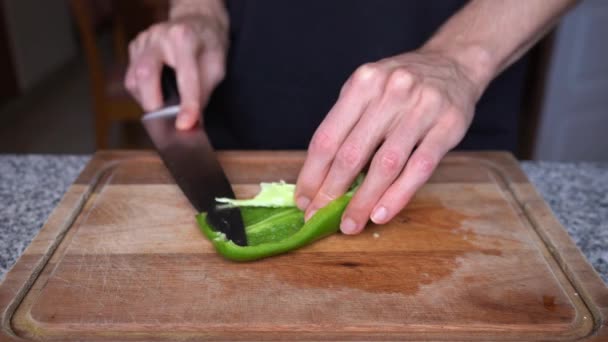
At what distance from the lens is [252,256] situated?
2.72 feet

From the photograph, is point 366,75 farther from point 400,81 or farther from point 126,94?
point 126,94

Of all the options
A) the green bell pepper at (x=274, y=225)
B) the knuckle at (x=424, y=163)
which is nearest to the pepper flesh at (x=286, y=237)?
the green bell pepper at (x=274, y=225)

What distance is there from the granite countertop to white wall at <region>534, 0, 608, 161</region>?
149 centimetres

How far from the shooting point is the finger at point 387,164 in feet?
2.85

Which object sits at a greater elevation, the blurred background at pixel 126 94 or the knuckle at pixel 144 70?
the knuckle at pixel 144 70

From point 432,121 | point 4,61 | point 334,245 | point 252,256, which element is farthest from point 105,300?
point 4,61

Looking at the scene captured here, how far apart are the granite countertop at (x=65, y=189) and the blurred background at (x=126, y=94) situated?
126 centimetres

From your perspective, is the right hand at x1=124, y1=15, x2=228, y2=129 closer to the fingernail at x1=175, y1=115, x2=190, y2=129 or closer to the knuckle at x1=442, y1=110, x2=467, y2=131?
the fingernail at x1=175, y1=115, x2=190, y2=129

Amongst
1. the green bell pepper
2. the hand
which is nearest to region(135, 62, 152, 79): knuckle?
the green bell pepper

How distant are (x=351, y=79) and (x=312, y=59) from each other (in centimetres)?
49

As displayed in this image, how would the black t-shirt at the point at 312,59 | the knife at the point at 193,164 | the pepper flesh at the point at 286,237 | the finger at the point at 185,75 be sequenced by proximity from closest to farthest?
the pepper flesh at the point at 286,237 → the knife at the point at 193,164 → the finger at the point at 185,75 → the black t-shirt at the point at 312,59

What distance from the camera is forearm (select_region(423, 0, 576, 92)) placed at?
39.6 inches

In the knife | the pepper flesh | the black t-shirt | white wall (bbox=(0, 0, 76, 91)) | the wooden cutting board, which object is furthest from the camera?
white wall (bbox=(0, 0, 76, 91))

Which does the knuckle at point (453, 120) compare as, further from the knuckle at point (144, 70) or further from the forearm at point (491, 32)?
the knuckle at point (144, 70)
